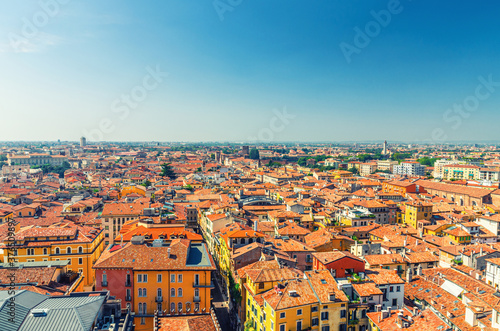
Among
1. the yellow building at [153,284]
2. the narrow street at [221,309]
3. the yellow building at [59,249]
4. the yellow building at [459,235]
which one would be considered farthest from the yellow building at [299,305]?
the yellow building at [459,235]

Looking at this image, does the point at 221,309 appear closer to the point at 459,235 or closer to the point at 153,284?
the point at 153,284

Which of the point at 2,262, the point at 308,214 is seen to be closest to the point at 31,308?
the point at 2,262

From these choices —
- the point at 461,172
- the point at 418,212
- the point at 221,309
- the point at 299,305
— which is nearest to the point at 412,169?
the point at 461,172

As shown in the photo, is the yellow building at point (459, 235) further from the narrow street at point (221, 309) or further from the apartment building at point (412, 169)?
the apartment building at point (412, 169)

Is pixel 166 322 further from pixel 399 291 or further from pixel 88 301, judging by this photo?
pixel 399 291

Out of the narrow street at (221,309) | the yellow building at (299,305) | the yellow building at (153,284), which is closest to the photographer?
the yellow building at (299,305)

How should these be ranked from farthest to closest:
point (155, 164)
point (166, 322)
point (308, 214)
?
point (155, 164) → point (308, 214) → point (166, 322)
